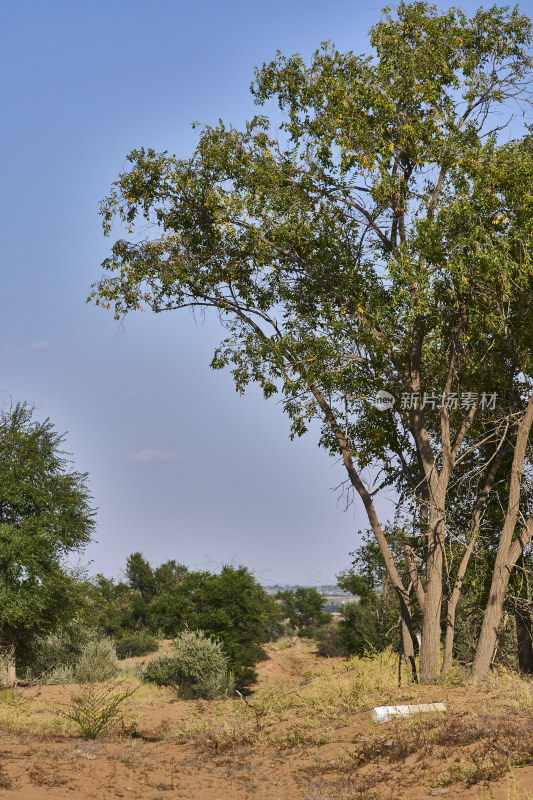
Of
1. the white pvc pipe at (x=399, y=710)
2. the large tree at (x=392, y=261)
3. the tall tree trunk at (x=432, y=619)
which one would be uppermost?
the large tree at (x=392, y=261)

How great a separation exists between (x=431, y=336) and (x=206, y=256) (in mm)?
5160

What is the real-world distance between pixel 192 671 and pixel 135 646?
14.1 m

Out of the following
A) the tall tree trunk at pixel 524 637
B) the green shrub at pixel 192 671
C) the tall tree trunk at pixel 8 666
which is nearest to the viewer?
the tall tree trunk at pixel 524 637

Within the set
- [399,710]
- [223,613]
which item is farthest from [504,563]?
[223,613]

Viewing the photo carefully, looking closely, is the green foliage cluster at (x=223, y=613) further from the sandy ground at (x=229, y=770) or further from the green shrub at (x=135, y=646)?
the sandy ground at (x=229, y=770)

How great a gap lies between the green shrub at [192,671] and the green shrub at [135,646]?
40.5ft

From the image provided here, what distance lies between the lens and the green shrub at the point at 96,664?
23.1 metres

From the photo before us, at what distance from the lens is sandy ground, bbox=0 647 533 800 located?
7.01 m

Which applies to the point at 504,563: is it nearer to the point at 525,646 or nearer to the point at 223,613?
the point at 525,646

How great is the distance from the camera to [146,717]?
1498 cm

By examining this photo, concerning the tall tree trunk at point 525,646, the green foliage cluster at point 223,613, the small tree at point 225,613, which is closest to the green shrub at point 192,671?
the green foliage cluster at point 223,613

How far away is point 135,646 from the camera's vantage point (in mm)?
37438

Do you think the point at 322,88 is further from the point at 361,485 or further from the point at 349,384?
the point at 361,485

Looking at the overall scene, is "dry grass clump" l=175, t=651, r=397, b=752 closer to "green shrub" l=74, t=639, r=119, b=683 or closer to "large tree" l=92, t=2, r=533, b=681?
"large tree" l=92, t=2, r=533, b=681
